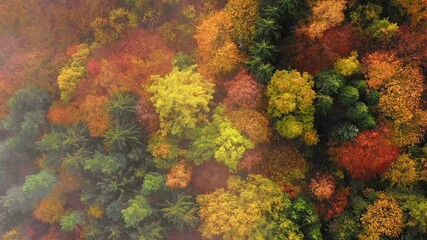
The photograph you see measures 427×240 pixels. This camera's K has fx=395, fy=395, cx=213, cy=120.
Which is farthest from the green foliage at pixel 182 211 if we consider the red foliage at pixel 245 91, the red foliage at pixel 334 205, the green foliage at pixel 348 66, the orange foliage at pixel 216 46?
the green foliage at pixel 348 66

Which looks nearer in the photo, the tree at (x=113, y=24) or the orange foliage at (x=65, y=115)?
the orange foliage at (x=65, y=115)

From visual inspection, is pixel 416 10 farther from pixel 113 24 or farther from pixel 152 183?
pixel 113 24

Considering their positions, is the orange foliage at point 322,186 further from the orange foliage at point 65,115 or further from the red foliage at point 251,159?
the orange foliage at point 65,115

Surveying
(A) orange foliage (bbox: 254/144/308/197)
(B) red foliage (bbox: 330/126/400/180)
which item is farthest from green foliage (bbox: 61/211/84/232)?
(B) red foliage (bbox: 330/126/400/180)

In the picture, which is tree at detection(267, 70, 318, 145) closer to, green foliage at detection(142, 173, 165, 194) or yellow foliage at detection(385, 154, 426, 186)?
yellow foliage at detection(385, 154, 426, 186)

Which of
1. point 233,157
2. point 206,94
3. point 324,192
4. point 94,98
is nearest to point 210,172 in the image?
point 233,157

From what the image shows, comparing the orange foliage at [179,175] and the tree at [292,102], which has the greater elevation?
the tree at [292,102]

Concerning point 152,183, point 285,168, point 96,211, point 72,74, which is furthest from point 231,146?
point 72,74
